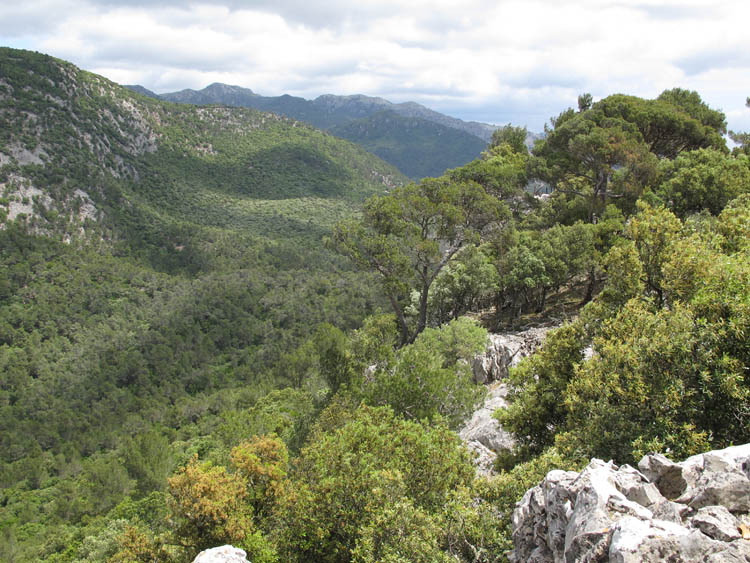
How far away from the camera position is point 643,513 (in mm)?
6871

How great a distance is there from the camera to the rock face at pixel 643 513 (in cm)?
588

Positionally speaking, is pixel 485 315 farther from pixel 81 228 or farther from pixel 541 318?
pixel 81 228

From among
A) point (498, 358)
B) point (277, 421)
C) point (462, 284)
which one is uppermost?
point (462, 284)

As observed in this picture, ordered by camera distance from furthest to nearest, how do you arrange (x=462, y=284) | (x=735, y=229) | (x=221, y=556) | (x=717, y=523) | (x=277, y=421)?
(x=277, y=421)
(x=462, y=284)
(x=735, y=229)
(x=221, y=556)
(x=717, y=523)

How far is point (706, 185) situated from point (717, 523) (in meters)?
28.3

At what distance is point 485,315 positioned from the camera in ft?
119

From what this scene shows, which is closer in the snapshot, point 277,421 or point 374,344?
point 374,344

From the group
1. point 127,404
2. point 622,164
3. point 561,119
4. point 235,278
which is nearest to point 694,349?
point 622,164

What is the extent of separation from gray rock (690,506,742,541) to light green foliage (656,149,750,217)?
26.6 m

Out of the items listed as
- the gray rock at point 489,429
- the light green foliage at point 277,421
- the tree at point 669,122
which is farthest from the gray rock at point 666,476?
the tree at point 669,122

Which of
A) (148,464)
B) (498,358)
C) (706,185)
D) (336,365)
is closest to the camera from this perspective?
(336,365)

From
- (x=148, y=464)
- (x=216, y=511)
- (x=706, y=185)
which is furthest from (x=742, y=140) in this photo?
(x=148, y=464)

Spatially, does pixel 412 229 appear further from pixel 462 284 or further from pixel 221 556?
pixel 221 556

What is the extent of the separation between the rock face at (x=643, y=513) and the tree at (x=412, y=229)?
55.1 ft
